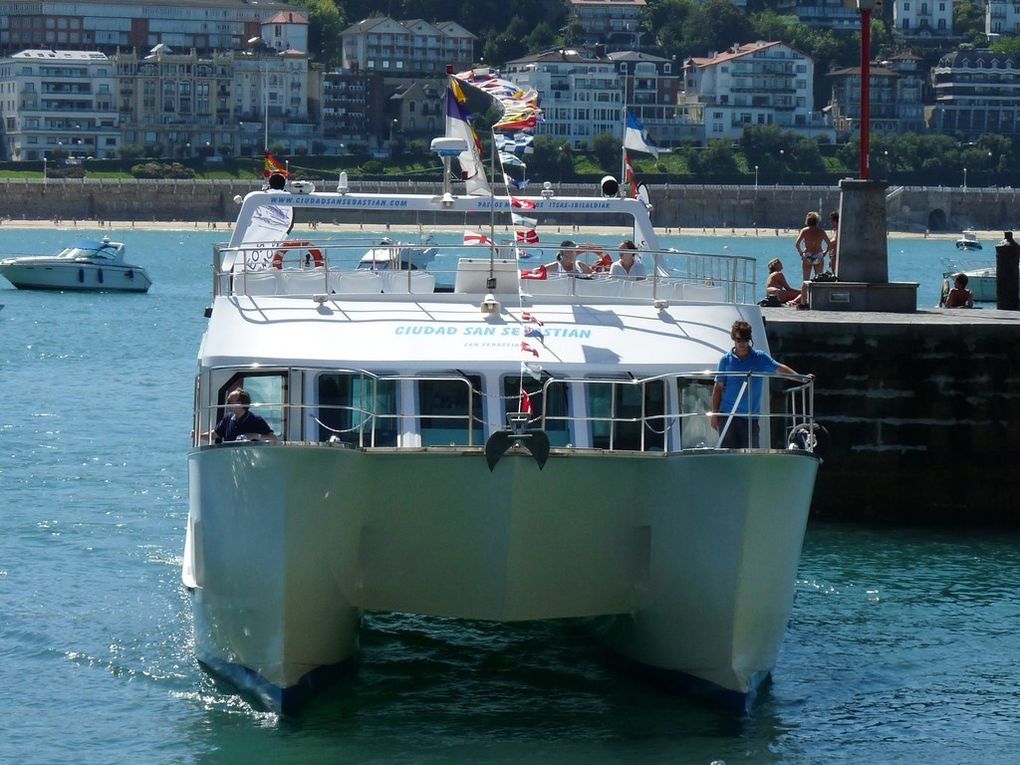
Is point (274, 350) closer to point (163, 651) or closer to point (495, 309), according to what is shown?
point (495, 309)

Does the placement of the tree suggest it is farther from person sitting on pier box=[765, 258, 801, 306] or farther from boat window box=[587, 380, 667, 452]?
boat window box=[587, 380, 667, 452]

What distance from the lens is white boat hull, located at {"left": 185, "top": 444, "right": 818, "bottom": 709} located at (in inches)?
570

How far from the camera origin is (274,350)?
1541 cm

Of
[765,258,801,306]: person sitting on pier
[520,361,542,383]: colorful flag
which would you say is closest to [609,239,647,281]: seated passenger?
[520,361,542,383]: colorful flag

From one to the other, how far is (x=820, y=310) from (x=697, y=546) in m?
11.0

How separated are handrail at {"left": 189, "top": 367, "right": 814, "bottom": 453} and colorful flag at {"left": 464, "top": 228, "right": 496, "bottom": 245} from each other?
2198 mm

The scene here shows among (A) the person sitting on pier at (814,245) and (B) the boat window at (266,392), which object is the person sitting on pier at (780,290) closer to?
(A) the person sitting on pier at (814,245)

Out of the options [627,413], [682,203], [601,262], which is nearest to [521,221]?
[601,262]

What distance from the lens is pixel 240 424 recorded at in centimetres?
1500

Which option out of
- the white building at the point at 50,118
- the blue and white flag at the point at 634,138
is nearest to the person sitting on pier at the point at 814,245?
the blue and white flag at the point at 634,138

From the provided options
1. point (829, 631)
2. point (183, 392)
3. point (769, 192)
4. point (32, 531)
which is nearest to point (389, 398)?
point (829, 631)

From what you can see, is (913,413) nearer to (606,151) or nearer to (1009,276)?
(1009,276)

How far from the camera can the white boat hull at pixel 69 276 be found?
244 feet

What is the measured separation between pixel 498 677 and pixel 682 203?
16653 centimetres
